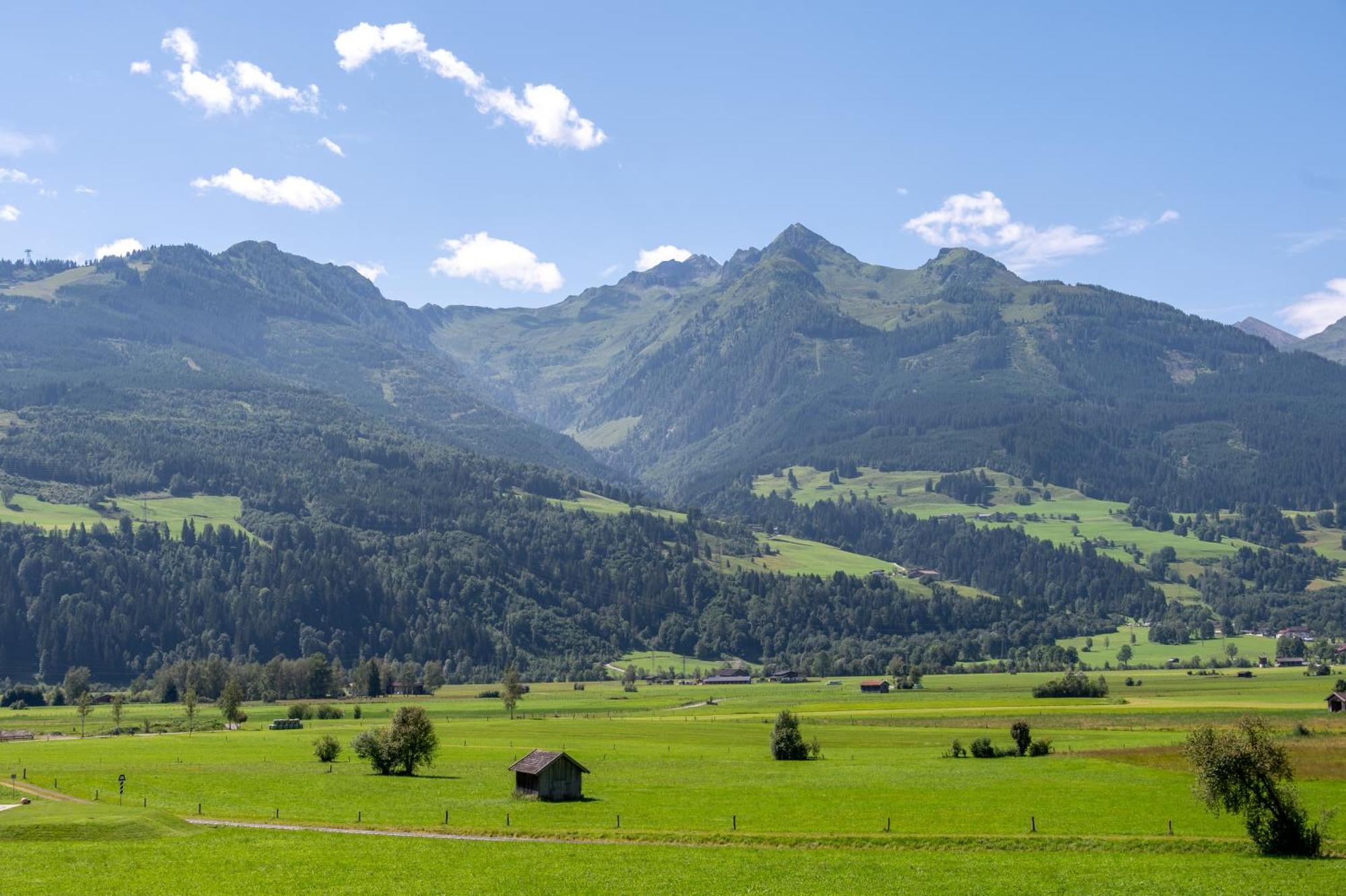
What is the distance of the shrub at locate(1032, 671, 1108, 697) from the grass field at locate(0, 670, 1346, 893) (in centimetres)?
4325

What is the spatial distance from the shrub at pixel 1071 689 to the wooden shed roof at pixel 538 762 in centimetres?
11109

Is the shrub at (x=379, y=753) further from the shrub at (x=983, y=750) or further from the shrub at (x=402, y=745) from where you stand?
the shrub at (x=983, y=750)

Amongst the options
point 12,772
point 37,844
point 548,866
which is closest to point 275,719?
point 12,772

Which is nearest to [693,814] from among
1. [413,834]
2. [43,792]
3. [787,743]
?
[413,834]

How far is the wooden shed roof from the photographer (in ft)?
295

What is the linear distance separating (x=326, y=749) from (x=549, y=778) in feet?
109

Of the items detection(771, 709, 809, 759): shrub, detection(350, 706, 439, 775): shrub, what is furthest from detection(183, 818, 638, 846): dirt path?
detection(771, 709, 809, 759): shrub

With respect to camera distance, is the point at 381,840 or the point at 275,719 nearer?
the point at 381,840

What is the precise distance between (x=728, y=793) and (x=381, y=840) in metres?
27.9

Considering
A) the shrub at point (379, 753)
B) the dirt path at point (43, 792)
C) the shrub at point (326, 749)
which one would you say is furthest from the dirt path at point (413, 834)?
the shrub at point (326, 749)

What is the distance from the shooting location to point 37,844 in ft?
225

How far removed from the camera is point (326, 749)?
4505 inches

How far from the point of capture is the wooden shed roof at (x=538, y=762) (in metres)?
90.0

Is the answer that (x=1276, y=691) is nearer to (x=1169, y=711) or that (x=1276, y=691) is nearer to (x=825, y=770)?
(x=1169, y=711)
